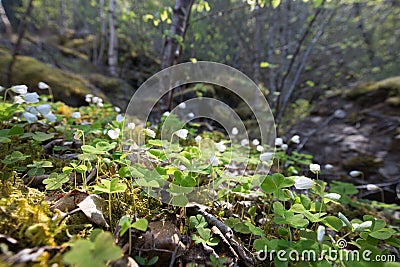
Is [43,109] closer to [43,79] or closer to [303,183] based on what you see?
[303,183]

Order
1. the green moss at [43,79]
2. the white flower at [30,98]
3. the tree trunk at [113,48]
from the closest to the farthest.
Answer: the white flower at [30,98]
the green moss at [43,79]
the tree trunk at [113,48]

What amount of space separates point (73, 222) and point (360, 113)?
477cm

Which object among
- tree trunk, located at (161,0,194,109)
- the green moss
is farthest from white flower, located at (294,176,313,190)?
the green moss

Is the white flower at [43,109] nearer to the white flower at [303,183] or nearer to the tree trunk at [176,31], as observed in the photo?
the tree trunk at [176,31]

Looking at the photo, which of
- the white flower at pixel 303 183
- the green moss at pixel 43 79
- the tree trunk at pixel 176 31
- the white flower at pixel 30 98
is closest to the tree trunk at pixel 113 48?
the green moss at pixel 43 79

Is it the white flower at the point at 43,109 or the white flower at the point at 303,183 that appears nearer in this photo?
the white flower at the point at 303,183

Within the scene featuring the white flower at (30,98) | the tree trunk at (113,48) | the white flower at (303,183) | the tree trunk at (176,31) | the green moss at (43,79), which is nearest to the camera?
the white flower at (303,183)

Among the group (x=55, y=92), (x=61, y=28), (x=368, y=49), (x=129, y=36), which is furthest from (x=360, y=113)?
(x=61, y=28)

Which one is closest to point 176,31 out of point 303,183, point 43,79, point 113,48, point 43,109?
point 43,109

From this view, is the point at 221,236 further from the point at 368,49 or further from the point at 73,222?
the point at 368,49

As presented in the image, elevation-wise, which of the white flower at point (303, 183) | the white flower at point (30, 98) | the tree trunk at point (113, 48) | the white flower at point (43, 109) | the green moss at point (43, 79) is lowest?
the white flower at point (303, 183)

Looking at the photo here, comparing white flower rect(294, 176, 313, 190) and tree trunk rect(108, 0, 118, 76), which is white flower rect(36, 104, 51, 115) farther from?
tree trunk rect(108, 0, 118, 76)

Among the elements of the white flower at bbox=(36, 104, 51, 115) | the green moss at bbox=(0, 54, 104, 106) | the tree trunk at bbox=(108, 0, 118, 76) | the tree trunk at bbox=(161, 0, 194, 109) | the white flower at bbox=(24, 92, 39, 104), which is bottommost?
the white flower at bbox=(36, 104, 51, 115)

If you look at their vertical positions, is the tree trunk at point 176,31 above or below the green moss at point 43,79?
above
